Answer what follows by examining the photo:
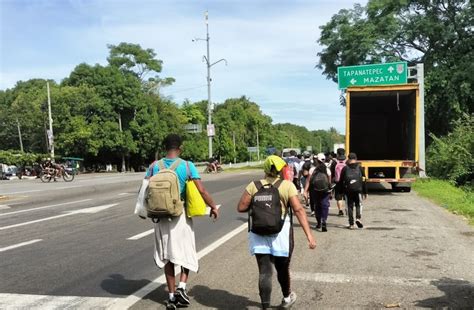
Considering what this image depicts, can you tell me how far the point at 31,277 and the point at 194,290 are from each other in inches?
91.9

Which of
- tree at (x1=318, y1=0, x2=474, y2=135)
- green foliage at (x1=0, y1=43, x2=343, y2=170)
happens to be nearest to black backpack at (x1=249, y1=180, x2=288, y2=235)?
tree at (x1=318, y1=0, x2=474, y2=135)

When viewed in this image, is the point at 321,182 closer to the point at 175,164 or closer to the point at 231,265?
the point at 231,265

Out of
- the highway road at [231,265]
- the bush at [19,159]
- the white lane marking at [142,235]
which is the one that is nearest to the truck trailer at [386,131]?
the highway road at [231,265]

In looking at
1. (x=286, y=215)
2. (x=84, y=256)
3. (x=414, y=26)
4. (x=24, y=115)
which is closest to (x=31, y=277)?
(x=84, y=256)

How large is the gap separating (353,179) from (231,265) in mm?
4355

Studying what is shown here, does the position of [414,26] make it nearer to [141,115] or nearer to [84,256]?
[84,256]

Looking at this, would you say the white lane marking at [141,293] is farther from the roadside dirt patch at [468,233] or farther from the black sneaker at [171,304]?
the roadside dirt patch at [468,233]

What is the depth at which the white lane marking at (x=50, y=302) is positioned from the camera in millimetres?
5559

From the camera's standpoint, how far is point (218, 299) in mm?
5805

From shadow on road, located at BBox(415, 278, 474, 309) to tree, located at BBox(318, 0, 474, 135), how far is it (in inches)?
1004

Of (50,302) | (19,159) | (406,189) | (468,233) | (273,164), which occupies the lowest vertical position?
(406,189)

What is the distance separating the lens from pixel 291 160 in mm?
15344

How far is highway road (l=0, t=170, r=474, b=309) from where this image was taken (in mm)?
5793

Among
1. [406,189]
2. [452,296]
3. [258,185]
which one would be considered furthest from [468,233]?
[406,189]
